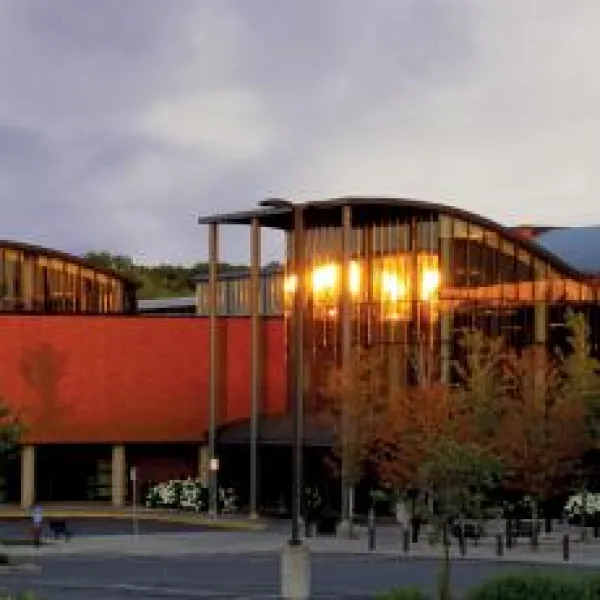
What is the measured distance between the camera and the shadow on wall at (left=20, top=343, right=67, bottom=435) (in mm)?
81438

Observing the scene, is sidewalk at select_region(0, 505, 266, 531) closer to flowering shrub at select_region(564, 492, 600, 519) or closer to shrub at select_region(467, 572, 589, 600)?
flowering shrub at select_region(564, 492, 600, 519)

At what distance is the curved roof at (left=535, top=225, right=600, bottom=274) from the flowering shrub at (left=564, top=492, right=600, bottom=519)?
70.1ft

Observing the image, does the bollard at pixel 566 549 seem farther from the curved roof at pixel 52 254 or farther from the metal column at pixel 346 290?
the curved roof at pixel 52 254

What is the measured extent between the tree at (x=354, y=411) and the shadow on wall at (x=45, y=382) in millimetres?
15532

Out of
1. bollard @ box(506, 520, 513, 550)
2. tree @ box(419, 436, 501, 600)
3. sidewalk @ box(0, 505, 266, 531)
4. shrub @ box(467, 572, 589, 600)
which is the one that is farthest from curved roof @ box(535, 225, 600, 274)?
shrub @ box(467, 572, 589, 600)

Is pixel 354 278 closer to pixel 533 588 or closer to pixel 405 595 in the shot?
pixel 405 595

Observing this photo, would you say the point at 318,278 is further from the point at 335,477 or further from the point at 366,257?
the point at 335,477

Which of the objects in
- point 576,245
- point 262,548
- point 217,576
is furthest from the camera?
point 576,245

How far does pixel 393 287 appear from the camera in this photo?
7556 centimetres

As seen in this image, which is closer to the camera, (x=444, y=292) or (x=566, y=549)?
(x=566, y=549)

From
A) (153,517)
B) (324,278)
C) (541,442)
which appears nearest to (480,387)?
(541,442)

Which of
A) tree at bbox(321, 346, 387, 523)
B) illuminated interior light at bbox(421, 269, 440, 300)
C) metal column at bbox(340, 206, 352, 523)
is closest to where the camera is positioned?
tree at bbox(321, 346, 387, 523)

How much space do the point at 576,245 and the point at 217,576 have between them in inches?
2133

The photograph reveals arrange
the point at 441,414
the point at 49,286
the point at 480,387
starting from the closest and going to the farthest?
the point at 441,414 < the point at 480,387 < the point at 49,286
